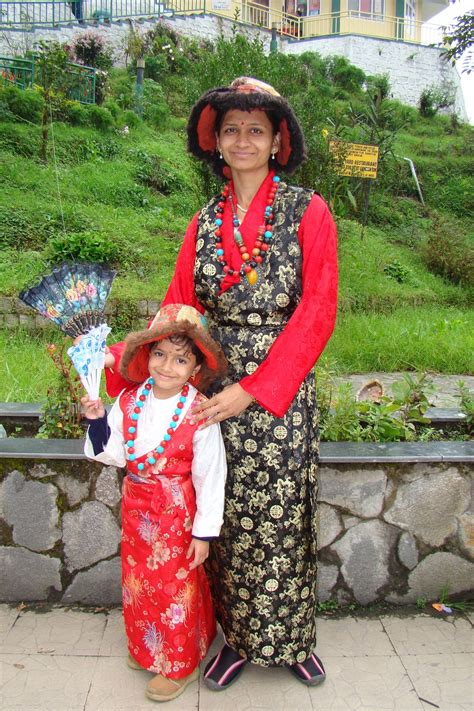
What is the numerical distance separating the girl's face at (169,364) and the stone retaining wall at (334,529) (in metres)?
0.75

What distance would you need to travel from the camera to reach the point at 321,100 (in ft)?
27.5

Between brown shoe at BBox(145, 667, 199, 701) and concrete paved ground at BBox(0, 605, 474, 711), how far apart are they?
3cm

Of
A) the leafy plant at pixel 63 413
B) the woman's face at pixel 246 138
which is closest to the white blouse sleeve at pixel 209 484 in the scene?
the woman's face at pixel 246 138

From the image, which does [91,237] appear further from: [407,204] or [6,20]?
[6,20]

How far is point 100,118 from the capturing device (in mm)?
12891

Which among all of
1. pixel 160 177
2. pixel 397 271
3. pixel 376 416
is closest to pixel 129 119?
pixel 160 177

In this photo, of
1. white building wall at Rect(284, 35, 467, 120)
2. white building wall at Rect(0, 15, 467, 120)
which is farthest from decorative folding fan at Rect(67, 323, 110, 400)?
white building wall at Rect(284, 35, 467, 120)

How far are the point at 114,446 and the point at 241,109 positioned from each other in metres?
1.14

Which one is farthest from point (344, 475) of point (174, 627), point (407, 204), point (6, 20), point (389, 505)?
point (6, 20)

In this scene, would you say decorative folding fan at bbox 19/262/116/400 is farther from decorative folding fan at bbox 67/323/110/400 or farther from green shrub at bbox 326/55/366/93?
green shrub at bbox 326/55/366/93

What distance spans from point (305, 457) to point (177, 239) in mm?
7193

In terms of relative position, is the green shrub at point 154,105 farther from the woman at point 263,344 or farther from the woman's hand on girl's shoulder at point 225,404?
the woman's hand on girl's shoulder at point 225,404

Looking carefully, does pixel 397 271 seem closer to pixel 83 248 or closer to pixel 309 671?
pixel 83 248

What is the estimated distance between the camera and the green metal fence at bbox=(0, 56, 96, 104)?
550 inches
